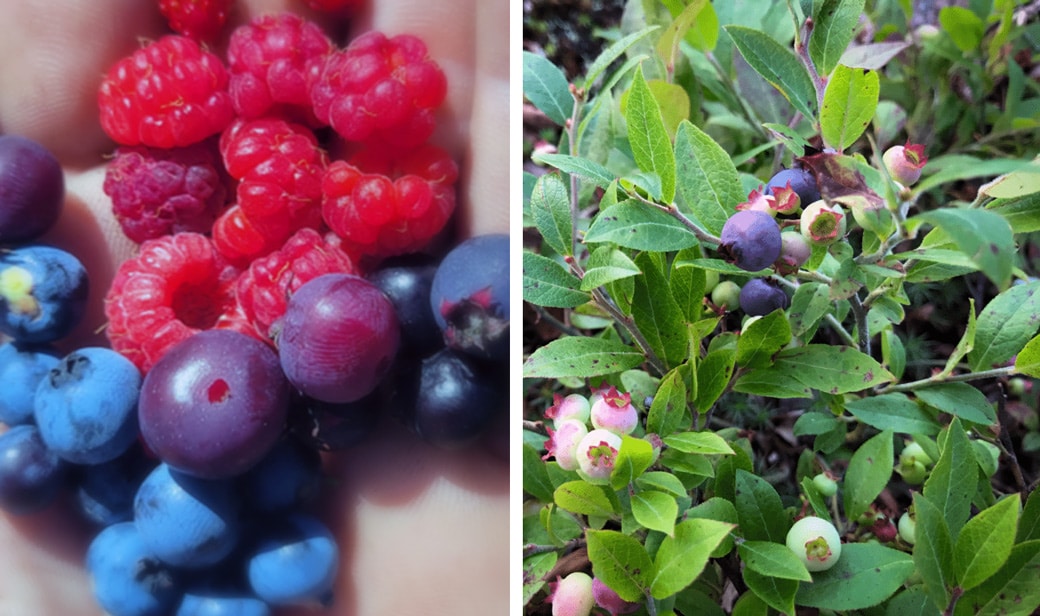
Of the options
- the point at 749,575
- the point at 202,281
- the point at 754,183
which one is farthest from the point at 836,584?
the point at 202,281

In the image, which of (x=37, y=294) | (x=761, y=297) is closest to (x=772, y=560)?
(x=761, y=297)

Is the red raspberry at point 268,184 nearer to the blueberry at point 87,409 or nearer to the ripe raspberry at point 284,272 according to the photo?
the ripe raspberry at point 284,272

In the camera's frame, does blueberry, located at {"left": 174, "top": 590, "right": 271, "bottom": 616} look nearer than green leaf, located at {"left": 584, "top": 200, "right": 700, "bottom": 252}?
No

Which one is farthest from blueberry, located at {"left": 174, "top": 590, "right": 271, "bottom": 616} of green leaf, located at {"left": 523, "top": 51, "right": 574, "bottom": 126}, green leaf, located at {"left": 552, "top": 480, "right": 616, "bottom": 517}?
green leaf, located at {"left": 523, "top": 51, "right": 574, "bottom": 126}

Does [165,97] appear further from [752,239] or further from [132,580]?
[752,239]

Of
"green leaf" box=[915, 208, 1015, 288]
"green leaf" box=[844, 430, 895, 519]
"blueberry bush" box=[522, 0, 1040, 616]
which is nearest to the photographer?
"green leaf" box=[915, 208, 1015, 288]

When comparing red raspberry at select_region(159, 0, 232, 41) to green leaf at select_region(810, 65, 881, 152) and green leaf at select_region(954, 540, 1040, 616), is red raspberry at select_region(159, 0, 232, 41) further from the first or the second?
green leaf at select_region(954, 540, 1040, 616)
